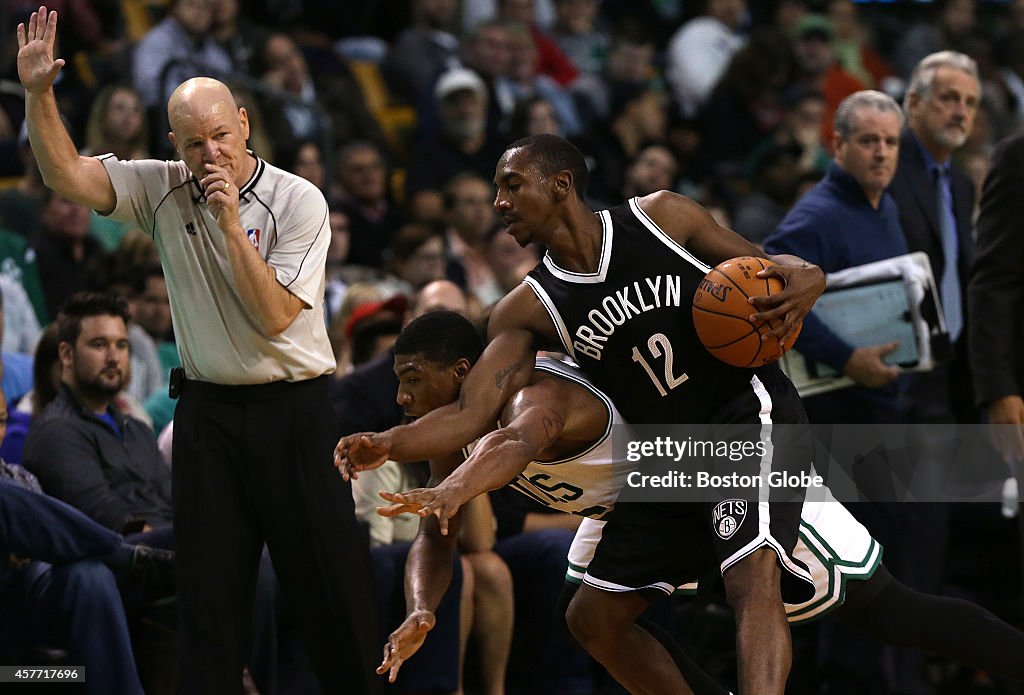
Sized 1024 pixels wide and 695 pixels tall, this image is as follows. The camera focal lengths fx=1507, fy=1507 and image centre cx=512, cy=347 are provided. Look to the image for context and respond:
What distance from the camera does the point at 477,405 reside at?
445 cm

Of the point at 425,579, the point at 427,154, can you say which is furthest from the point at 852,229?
the point at 427,154

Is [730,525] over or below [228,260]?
below

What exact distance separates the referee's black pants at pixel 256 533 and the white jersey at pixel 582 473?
22.1 inches

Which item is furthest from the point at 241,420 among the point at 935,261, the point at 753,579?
the point at 935,261

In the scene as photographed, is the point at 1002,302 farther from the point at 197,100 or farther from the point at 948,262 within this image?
the point at 197,100

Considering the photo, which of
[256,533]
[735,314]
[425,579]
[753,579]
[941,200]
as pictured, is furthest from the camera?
[941,200]

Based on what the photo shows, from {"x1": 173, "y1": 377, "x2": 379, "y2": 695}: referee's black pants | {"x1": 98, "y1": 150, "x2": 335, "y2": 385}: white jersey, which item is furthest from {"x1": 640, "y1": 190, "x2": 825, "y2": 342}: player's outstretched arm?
{"x1": 173, "y1": 377, "x2": 379, "y2": 695}: referee's black pants

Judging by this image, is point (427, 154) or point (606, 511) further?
point (427, 154)

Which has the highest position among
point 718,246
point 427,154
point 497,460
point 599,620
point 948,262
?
point 427,154

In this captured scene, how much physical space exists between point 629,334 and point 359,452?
976 millimetres

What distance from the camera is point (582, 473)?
4.79m

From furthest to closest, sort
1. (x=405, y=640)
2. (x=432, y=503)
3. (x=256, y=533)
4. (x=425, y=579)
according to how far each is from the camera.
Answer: (x=256, y=533)
(x=425, y=579)
(x=405, y=640)
(x=432, y=503)

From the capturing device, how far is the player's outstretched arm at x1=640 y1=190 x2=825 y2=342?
456 centimetres

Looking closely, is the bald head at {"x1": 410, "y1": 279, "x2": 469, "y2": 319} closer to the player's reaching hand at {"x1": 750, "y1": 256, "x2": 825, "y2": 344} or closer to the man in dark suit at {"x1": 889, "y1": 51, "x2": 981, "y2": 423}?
the man in dark suit at {"x1": 889, "y1": 51, "x2": 981, "y2": 423}
